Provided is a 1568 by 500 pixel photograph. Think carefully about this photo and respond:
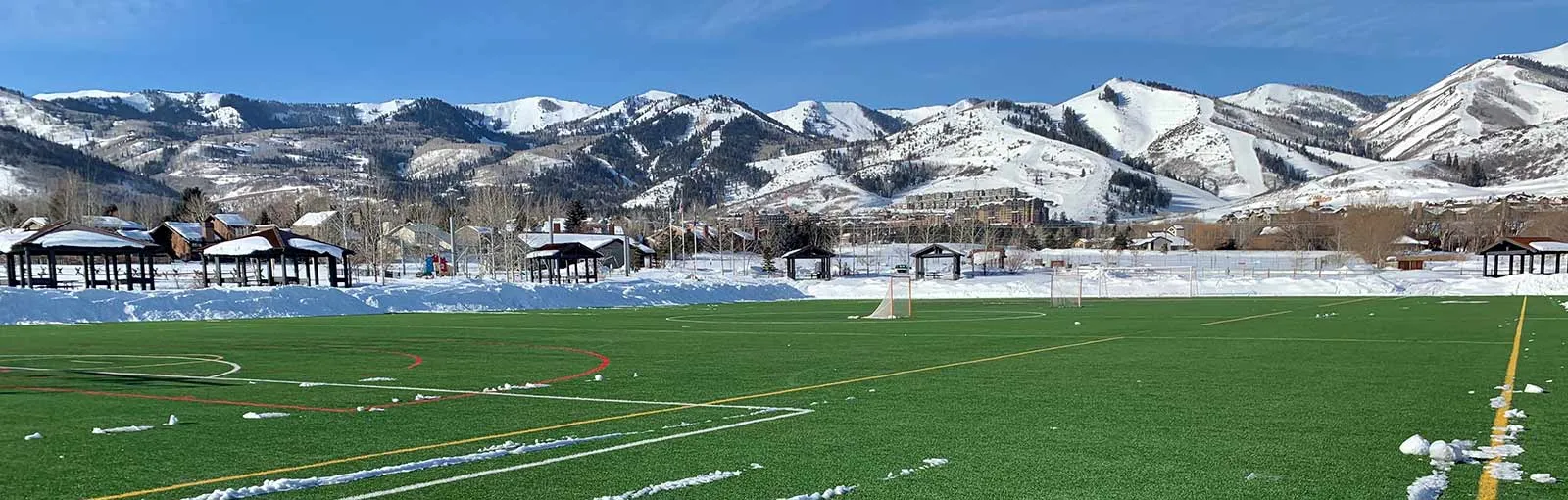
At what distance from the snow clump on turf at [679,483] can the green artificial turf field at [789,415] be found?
64 millimetres

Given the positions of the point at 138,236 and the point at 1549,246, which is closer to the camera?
the point at 138,236

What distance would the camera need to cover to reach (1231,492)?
5.71 metres

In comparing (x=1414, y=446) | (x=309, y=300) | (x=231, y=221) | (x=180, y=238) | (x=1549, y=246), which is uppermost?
(x=231, y=221)

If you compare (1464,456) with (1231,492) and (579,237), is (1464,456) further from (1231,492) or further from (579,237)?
(579,237)

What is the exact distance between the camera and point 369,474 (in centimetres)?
632

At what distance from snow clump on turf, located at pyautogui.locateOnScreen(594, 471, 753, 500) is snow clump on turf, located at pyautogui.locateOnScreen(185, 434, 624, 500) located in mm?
1466

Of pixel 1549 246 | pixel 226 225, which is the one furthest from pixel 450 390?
pixel 226 225

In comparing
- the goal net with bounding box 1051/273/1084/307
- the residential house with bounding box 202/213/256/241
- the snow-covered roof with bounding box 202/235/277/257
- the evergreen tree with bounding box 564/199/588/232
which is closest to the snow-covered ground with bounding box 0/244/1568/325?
the goal net with bounding box 1051/273/1084/307

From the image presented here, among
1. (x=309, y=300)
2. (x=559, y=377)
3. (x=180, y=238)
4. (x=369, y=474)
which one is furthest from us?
A: (x=180, y=238)

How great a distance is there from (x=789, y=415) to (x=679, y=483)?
283cm

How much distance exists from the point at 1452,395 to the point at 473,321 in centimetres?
2248

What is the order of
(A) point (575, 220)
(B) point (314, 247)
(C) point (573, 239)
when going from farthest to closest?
1. (A) point (575, 220)
2. (C) point (573, 239)
3. (B) point (314, 247)

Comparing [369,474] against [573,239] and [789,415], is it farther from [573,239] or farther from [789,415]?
[573,239]

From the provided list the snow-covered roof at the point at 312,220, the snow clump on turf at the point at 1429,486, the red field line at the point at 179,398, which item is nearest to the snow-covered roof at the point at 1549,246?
the snow clump on turf at the point at 1429,486
